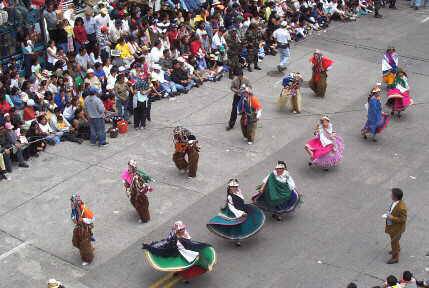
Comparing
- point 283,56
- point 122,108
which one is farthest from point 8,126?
point 283,56

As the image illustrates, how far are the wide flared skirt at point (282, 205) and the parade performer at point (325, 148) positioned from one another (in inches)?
85.9

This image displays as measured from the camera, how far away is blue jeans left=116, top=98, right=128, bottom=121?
21156 millimetres

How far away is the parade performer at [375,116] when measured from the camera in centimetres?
1986

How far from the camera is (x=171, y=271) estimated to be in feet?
47.1

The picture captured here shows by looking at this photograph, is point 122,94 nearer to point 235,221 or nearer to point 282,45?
point 282,45

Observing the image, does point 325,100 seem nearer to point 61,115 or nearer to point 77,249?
point 61,115

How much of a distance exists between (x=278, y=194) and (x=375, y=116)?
190 inches

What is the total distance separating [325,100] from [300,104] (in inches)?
48.4

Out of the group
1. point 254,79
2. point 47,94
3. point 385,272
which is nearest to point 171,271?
point 385,272

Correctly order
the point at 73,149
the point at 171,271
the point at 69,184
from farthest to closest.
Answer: the point at 73,149, the point at 69,184, the point at 171,271

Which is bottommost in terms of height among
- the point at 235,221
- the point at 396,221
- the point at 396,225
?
the point at 235,221

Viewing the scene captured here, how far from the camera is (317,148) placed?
739 inches

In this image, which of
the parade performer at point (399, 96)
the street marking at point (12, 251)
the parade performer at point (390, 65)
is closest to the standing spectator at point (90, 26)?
the parade performer at point (390, 65)

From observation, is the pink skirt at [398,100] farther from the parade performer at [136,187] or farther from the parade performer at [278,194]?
the parade performer at [136,187]
